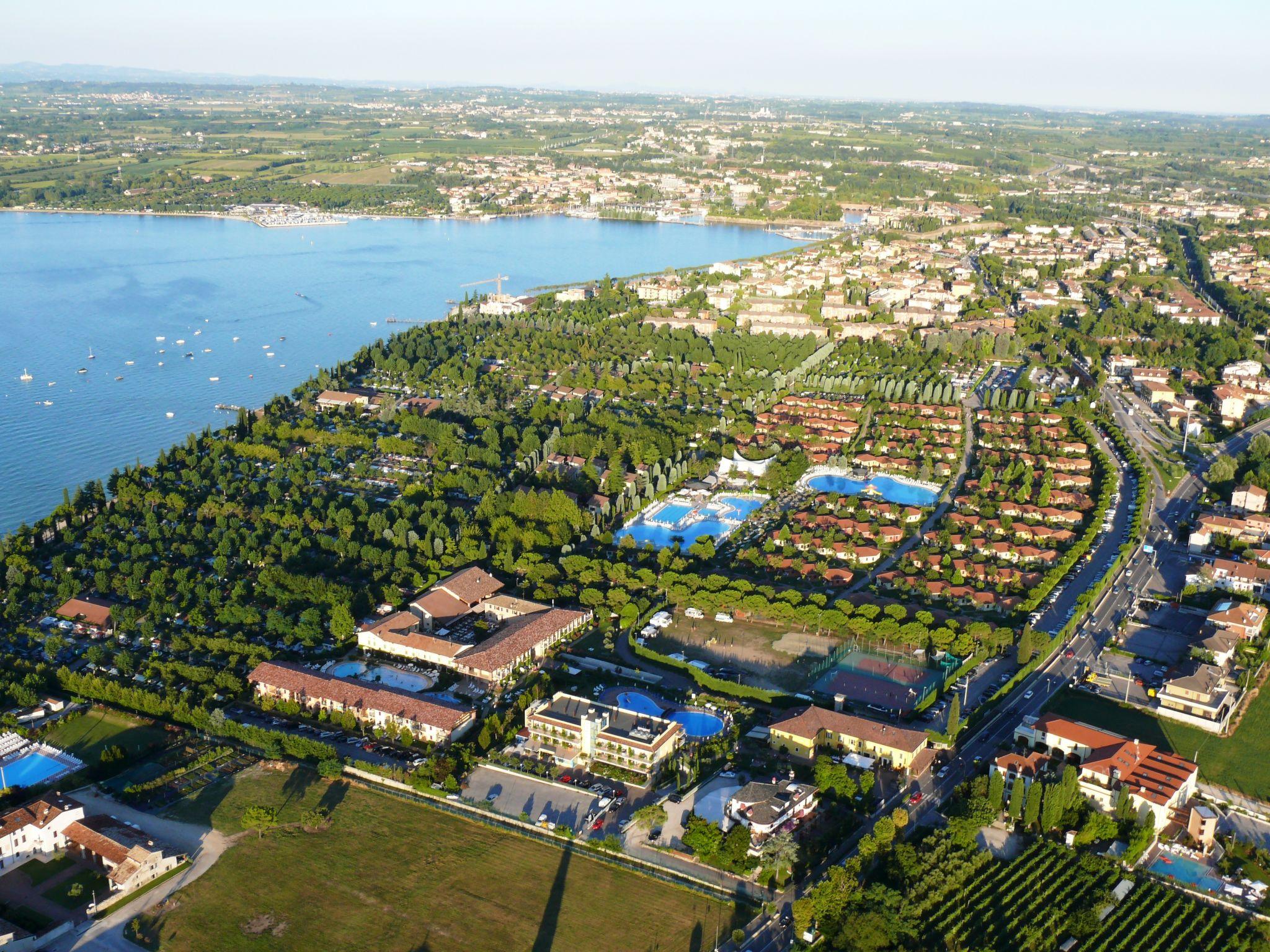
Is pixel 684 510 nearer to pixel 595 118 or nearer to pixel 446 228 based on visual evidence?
pixel 446 228

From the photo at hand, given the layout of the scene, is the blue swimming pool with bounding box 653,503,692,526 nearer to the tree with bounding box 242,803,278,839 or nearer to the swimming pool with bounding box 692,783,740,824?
the swimming pool with bounding box 692,783,740,824

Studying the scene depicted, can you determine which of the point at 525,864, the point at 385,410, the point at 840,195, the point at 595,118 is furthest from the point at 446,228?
the point at 595,118

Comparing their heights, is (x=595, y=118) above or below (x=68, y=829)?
above

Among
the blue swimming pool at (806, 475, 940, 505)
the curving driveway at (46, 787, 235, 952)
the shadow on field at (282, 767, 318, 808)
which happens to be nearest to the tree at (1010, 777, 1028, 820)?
the shadow on field at (282, 767, 318, 808)

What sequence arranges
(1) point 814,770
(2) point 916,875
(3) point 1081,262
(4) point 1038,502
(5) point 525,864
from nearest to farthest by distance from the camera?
(2) point 916,875 → (5) point 525,864 → (1) point 814,770 → (4) point 1038,502 → (3) point 1081,262

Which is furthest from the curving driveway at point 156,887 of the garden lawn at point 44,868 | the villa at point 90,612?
the villa at point 90,612

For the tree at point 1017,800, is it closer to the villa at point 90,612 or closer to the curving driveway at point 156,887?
the curving driveway at point 156,887
